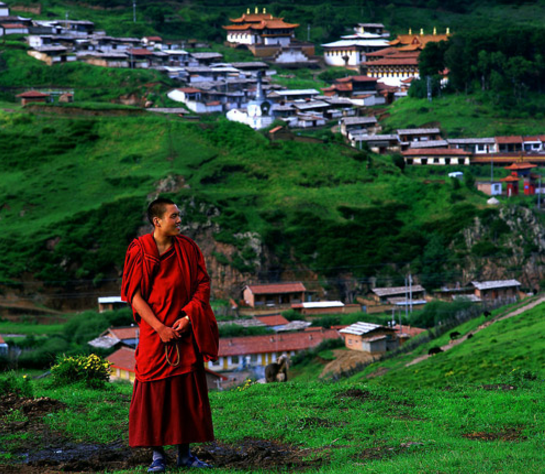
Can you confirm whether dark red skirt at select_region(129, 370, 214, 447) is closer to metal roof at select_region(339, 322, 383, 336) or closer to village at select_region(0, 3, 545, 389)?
village at select_region(0, 3, 545, 389)

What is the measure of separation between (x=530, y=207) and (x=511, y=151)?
12.4m

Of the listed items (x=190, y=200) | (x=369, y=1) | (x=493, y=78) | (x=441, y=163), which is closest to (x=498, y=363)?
(x=190, y=200)

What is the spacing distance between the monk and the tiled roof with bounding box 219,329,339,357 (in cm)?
2782

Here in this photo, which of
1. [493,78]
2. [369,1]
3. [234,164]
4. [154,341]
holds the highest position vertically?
[369,1]

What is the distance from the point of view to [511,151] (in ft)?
213

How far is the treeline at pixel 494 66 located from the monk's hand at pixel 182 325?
64.4m

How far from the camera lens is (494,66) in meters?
72.6

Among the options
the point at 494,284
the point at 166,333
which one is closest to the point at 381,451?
the point at 166,333

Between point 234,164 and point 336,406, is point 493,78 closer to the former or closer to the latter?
point 234,164

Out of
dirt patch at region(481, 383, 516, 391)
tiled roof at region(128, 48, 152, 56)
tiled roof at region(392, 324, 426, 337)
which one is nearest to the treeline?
tiled roof at region(128, 48, 152, 56)

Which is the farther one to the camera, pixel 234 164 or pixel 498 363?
pixel 234 164

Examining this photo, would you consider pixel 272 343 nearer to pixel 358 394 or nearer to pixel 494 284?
pixel 494 284

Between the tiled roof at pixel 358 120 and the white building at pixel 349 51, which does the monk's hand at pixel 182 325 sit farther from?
the white building at pixel 349 51

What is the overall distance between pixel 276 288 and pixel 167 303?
38.3 meters
